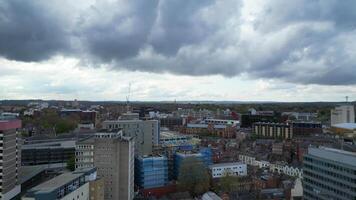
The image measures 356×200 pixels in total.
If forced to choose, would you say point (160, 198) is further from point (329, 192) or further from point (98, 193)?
point (329, 192)

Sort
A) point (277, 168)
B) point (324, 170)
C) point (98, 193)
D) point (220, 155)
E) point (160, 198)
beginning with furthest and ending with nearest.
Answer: point (220, 155), point (277, 168), point (160, 198), point (324, 170), point (98, 193)

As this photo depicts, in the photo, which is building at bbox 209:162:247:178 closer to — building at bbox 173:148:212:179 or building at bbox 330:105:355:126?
building at bbox 173:148:212:179

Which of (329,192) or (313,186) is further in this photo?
(313,186)

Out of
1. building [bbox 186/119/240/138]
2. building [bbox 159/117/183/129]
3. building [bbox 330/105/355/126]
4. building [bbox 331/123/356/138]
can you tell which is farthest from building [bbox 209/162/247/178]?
building [bbox 159/117/183/129]

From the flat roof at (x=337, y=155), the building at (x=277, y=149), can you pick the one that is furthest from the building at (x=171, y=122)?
the flat roof at (x=337, y=155)

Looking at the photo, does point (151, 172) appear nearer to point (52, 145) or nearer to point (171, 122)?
point (52, 145)

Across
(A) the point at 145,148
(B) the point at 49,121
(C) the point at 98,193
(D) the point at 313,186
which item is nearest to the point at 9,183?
(C) the point at 98,193
